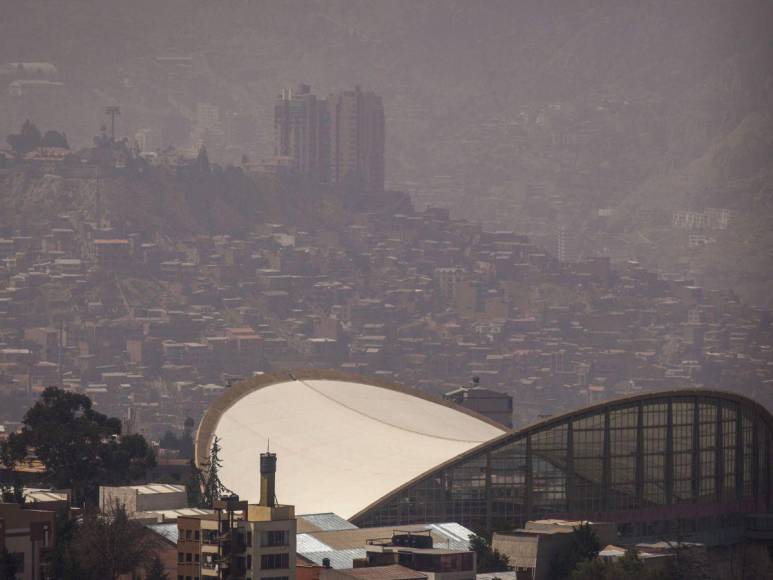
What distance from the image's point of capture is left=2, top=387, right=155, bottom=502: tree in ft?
214

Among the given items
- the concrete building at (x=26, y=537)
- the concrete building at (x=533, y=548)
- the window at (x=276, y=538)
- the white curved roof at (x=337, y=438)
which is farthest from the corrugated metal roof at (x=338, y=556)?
the white curved roof at (x=337, y=438)

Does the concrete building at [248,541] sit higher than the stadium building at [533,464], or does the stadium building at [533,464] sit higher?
the stadium building at [533,464]

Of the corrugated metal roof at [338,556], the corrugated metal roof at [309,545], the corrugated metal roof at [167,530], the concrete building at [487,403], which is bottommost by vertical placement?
the corrugated metal roof at [338,556]

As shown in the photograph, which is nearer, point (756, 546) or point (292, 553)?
point (292, 553)

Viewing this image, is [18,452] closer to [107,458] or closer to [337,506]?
[107,458]

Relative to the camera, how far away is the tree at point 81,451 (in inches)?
2569

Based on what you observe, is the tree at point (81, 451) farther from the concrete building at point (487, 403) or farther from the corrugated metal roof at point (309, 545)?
the concrete building at point (487, 403)

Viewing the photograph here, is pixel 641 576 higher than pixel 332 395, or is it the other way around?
pixel 332 395

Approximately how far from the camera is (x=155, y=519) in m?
53.6

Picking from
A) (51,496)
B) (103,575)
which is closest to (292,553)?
(103,575)

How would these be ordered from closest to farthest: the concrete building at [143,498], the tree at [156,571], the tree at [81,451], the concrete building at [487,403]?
the tree at [156,571] → the concrete building at [143,498] → the tree at [81,451] → the concrete building at [487,403]

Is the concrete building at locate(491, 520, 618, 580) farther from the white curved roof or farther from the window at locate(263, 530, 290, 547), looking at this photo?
the window at locate(263, 530, 290, 547)

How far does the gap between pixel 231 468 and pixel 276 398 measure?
8.04 metres

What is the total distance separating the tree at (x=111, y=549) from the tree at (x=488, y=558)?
5.99 m
